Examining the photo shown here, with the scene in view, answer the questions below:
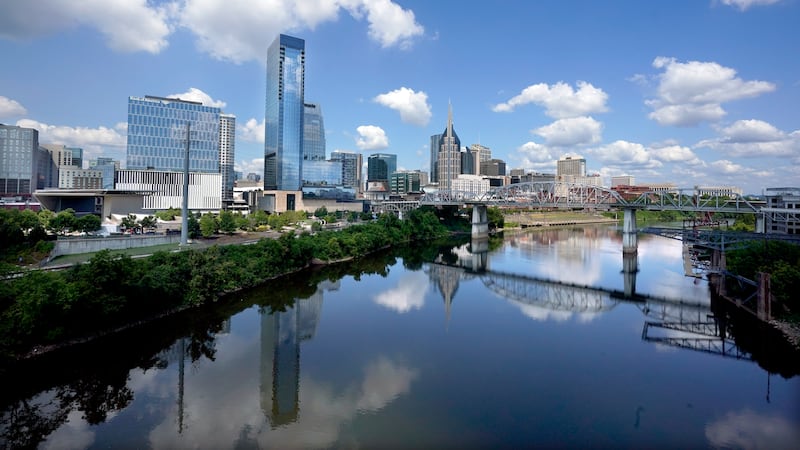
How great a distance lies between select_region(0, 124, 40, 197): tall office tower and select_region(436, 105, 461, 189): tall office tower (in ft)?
279

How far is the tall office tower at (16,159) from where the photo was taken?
201 feet

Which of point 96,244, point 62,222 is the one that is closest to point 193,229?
point 62,222

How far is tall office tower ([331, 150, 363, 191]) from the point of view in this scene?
13700 cm

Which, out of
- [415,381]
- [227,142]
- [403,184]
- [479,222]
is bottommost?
[415,381]

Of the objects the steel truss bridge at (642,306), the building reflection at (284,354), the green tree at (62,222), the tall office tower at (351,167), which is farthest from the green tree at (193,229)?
the tall office tower at (351,167)

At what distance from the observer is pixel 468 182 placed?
367 feet

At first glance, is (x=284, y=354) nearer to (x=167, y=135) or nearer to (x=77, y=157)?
(x=167, y=135)

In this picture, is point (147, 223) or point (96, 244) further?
point (147, 223)

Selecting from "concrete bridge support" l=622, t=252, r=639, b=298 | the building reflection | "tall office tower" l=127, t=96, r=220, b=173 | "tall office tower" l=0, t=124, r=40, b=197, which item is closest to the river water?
the building reflection

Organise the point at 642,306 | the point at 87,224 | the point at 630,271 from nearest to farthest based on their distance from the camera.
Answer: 1. the point at 642,306
2. the point at 630,271
3. the point at 87,224

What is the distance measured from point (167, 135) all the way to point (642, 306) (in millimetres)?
58590

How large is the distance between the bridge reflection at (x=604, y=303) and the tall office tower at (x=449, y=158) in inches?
3499

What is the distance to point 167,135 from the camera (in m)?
58.5

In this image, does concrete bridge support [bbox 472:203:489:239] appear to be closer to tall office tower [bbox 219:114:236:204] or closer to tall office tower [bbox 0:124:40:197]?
tall office tower [bbox 0:124:40:197]
